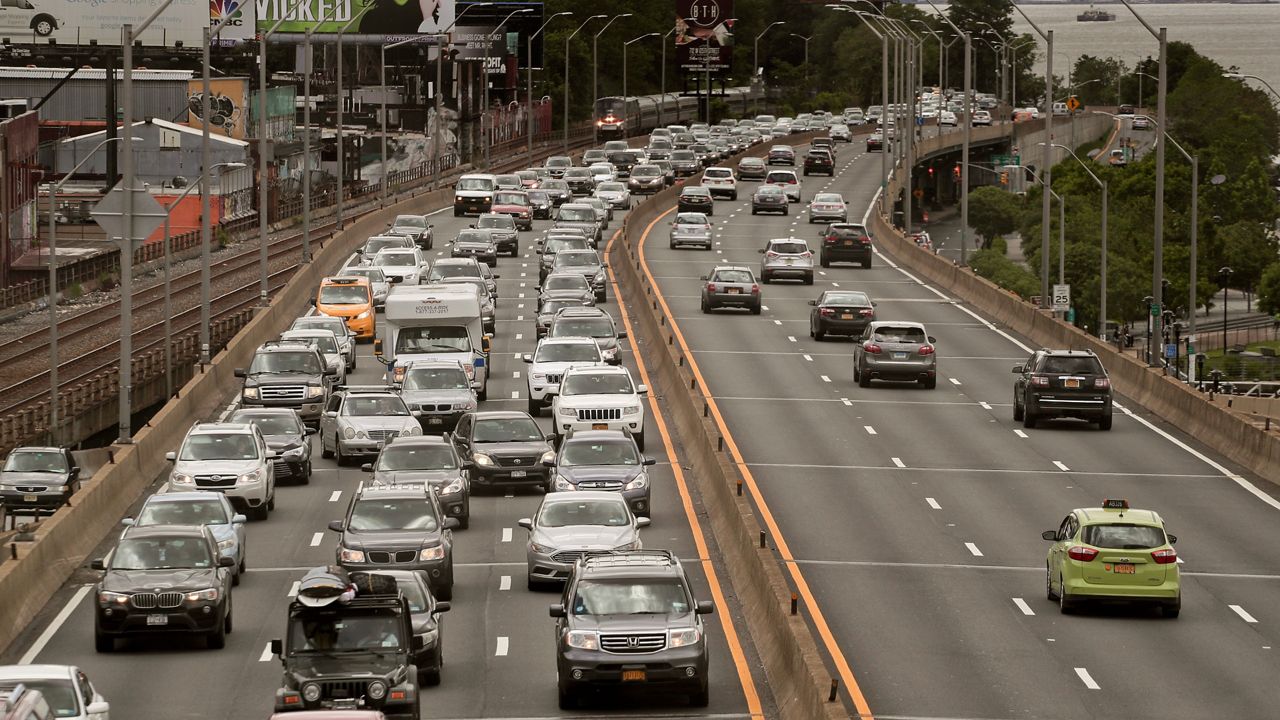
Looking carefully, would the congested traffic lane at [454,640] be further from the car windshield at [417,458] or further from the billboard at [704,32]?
the billboard at [704,32]

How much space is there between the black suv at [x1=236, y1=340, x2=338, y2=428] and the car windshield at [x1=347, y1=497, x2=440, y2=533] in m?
15.9

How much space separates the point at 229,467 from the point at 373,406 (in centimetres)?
590

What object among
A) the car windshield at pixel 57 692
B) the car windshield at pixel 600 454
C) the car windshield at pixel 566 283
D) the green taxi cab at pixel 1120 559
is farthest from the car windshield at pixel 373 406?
the car windshield at pixel 57 692

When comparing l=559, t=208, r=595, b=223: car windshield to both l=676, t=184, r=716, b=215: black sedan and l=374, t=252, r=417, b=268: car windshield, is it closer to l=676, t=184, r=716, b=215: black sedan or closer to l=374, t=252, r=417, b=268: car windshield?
l=676, t=184, r=716, b=215: black sedan

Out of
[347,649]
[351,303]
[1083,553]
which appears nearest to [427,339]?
[351,303]

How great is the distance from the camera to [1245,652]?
24.6 m

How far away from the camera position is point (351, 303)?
185 ft

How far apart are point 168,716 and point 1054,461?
2163 cm

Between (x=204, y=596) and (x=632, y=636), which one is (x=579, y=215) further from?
(x=632, y=636)

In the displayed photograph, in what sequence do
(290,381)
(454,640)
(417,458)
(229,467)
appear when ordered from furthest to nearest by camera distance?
(290,381) < (229,467) < (417,458) < (454,640)

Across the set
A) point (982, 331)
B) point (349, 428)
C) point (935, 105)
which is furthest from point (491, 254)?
point (935, 105)

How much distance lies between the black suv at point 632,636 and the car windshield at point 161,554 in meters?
5.26

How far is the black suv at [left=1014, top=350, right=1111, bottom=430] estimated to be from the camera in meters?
42.2

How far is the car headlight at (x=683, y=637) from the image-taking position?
21.3 meters
